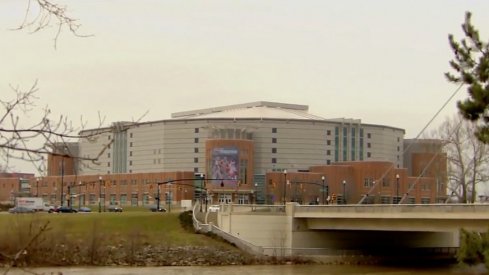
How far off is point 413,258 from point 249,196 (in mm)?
75460

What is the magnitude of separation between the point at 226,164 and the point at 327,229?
244 ft

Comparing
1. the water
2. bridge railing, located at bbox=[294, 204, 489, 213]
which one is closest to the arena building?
bridge railing, located at bbox=[294, 204, 489, 213]

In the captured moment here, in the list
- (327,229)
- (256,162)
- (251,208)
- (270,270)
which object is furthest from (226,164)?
(270,270)

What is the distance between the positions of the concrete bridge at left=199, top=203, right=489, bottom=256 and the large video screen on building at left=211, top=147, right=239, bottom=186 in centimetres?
6386

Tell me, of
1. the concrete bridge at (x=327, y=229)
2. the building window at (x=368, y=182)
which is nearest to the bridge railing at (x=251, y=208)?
the concrete bridge at (x=327, y=229)

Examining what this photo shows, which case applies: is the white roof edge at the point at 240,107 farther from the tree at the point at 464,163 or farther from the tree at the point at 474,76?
→ the tree at the point at 474,76

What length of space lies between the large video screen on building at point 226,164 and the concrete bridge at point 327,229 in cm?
6386

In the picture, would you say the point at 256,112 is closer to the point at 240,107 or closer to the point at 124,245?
the point at 240,107

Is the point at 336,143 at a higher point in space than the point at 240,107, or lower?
lower

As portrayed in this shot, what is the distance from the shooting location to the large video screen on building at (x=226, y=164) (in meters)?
139

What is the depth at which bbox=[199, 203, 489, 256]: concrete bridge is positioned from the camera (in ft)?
195

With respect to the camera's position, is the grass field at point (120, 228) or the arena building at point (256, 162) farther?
the arena building at point (256, 162)

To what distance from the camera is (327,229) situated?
65625 mm

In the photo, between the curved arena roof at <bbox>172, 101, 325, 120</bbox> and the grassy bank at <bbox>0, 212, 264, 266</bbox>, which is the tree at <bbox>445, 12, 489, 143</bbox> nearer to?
the grassy bank at <bbox>0, 212, 264, 266</bbox>
